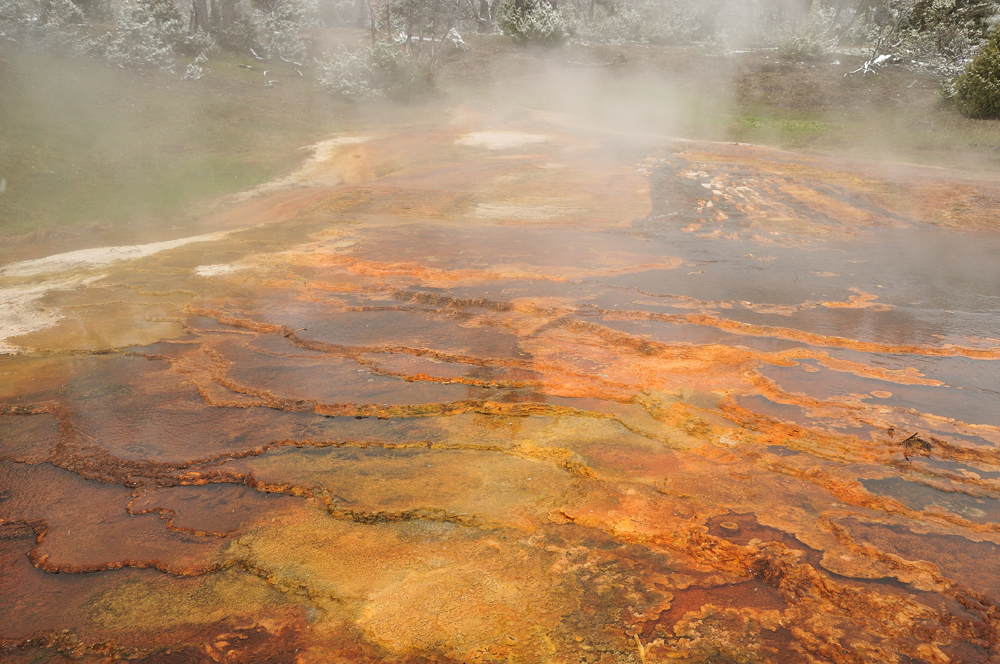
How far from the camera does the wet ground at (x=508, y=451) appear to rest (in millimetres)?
2531

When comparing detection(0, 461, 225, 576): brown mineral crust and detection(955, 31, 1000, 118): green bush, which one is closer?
detection(0, 461, 225, 576): brown mineral crust

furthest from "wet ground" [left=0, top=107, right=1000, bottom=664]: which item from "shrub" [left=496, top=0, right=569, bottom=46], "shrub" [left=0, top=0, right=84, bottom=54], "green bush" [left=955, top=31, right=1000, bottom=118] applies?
"shrub" [left=496, top=0, right=569, bottom=46]

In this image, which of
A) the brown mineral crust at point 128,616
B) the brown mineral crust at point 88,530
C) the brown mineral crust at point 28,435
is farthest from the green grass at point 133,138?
the brown mineral crust at point 128,616

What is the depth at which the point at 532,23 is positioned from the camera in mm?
21469

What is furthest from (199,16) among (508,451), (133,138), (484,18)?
(508,451)

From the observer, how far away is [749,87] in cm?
1728

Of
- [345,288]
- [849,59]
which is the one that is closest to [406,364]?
[345,288]

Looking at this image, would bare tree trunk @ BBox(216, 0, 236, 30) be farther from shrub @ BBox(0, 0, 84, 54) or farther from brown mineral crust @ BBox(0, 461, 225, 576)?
brown mineral crust @ BBox(0, 461, 225, 576)

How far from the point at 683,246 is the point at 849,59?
46.8ft

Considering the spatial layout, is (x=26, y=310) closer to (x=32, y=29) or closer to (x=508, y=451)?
(x=508, y=451)

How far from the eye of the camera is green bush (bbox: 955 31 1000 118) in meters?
12.6

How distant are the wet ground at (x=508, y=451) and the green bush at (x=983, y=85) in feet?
22.5

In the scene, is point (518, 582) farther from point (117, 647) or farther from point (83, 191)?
point (83, 191)

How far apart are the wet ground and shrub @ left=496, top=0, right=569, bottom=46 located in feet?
53.5
